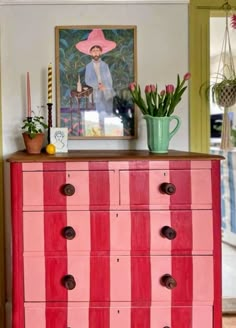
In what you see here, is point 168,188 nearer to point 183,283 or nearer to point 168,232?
point 168,232

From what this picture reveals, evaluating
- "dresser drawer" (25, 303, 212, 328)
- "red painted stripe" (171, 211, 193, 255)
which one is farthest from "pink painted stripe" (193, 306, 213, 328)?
"red painted stripe" (171, 211, 193, 255)

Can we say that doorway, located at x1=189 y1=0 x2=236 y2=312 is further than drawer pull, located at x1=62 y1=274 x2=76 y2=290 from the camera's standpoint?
Yes

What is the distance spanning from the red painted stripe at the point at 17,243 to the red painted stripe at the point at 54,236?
4.2 inches

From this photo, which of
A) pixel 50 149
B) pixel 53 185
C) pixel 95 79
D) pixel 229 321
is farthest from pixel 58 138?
pixel 229 321

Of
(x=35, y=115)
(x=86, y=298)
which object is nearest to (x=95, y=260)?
(x=86, y=298)

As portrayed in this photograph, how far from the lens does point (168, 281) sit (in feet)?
5.24

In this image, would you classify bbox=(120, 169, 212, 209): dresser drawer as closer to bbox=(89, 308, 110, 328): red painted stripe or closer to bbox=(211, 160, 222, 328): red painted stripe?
bbox=(211, 160, 222, 328): red painted stripe

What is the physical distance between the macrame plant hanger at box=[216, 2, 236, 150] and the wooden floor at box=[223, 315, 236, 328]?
1.07m

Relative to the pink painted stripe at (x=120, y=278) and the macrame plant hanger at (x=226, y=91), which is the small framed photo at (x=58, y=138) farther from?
the macrame plant hanger at (x=226, y=91)

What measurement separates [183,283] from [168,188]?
432mm

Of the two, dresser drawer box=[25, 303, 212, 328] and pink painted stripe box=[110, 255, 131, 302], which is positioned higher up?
pink painted stripe box=[110, 255, 131, 302]

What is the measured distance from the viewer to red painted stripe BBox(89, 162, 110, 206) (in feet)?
5.26

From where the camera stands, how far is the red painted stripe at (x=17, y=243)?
159 centimetres

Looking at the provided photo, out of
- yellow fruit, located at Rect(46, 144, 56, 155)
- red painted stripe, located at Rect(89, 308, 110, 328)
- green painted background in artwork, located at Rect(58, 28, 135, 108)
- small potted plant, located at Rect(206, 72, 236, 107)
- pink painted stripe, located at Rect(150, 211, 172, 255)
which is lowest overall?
red painted stripe, located at Rect(89, 308, 110, 328)
